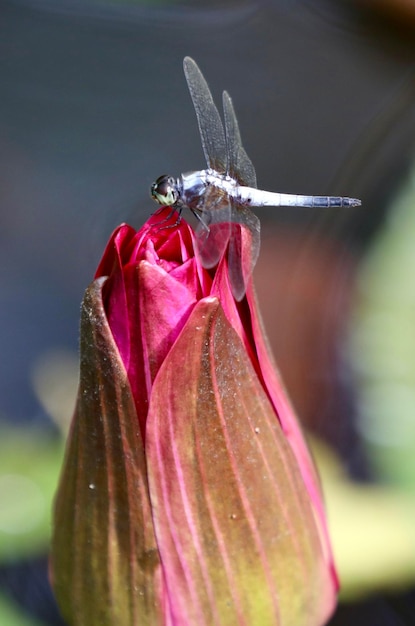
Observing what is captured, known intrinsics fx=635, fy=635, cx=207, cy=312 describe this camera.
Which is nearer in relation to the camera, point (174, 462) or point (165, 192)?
point (174, 462)

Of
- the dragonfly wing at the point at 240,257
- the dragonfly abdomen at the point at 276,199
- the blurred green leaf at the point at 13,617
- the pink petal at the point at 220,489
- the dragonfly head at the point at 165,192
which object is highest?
the dragonfly abdomen at the point at 276,199

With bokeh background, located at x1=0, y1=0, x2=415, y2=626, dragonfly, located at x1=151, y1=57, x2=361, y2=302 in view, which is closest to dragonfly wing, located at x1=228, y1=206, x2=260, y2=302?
dragonfly, located at x1=151, y1=57, x2=361, y2=302

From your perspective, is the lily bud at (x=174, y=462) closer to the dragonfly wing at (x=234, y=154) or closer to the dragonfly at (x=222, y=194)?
the dragonfly at (x=222, y=194)

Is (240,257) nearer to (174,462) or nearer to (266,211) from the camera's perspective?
(174,462)

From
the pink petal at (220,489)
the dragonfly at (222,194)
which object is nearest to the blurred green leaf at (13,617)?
the pink petal at (220,489)

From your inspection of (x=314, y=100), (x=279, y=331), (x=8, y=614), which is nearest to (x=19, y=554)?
(x=8, y=614)

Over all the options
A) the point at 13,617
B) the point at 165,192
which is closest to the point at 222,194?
the point at 165,192
